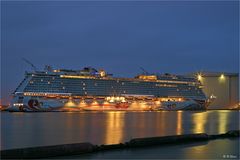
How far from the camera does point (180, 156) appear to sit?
31.7ft

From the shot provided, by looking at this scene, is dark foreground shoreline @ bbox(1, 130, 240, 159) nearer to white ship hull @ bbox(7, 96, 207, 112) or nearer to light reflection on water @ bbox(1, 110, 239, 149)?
light reflection on water @ bbox(1, 110, 239, 149)

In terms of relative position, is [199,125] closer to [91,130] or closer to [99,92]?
[91,130]

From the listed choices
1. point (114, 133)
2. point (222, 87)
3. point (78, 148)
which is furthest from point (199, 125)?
point (222, 87)

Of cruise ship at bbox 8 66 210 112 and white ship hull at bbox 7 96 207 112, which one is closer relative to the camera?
white ship hull at bbox 7 96 207 112

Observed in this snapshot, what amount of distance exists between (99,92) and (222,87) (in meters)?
37.2

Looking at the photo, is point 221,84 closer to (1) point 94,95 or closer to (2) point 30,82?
(1) point 94,95

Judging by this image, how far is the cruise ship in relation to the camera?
171 ft

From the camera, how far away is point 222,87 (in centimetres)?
8319

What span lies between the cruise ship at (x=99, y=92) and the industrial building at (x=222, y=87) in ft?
46.4

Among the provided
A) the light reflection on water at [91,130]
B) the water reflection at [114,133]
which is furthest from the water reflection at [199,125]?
the water reflection at [114,133]

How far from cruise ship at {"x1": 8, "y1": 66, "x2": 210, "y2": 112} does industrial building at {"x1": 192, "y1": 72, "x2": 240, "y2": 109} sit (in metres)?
14.2

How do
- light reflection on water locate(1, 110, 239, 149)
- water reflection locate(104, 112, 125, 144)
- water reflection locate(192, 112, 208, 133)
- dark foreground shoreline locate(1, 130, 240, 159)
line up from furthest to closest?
water reflection locate(192, 112, 208, 133)
light reflection on water locate(1, 110, 239, 149)
water reflection locate(104, 112, 125, 144)
dark foreground shoreline locate(1, 130, 240, 159)

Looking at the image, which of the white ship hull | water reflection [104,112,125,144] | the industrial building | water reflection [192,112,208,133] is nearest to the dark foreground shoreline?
water reflection [104,112,125,144]

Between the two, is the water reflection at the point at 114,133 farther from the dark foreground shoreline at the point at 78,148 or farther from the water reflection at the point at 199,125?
the water reflection at the point at 199,125
